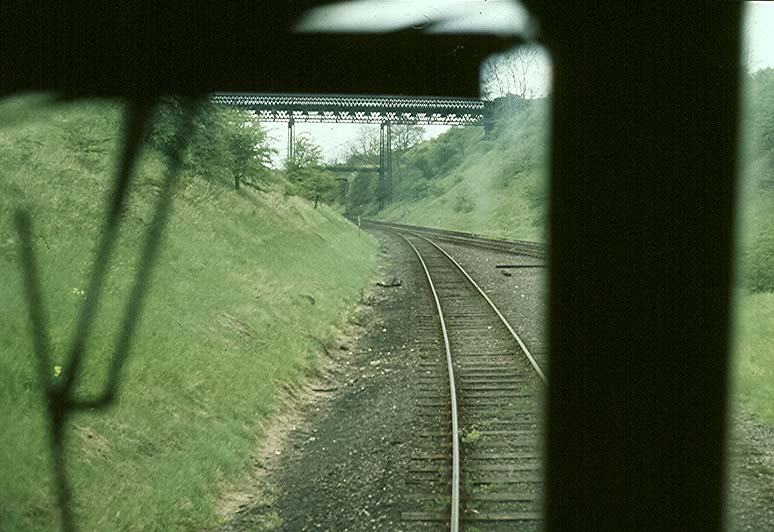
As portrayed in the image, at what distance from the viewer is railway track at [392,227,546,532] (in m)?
4.93

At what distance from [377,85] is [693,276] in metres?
6.10

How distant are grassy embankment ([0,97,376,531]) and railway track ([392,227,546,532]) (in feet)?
5.97

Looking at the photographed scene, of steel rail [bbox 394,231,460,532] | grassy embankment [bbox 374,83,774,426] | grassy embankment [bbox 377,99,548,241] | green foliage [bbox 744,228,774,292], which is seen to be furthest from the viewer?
grassy embankment [bbox 377,99,548,241]

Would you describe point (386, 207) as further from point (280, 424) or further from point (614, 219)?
point (280, 424)

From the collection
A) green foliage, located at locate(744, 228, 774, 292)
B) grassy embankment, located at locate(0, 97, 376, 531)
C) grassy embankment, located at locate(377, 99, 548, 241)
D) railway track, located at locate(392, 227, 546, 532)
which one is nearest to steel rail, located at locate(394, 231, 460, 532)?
railway track, located at locate(392, 227, 546, 532)

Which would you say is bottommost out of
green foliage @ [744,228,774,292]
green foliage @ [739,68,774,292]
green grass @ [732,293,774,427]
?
green grass @ [732,293,774,427]

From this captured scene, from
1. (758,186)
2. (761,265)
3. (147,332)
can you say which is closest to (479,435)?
(147,332)

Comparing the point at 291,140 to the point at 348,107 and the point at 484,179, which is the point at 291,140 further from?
the point at 484,179

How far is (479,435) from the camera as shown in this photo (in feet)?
21.0

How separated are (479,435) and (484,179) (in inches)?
1743

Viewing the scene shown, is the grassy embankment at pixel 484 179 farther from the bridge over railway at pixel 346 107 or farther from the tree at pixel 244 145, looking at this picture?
the tree at pixel 244 145

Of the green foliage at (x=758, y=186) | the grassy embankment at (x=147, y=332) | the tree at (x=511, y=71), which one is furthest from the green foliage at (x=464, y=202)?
the grassy embankment at (x=147, y=332)

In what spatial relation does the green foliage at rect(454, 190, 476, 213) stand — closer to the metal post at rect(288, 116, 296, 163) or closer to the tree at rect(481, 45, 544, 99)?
the tree at rect(481, 45, 544, 99)

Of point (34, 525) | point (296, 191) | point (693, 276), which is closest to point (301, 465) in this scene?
point (34, 525)
